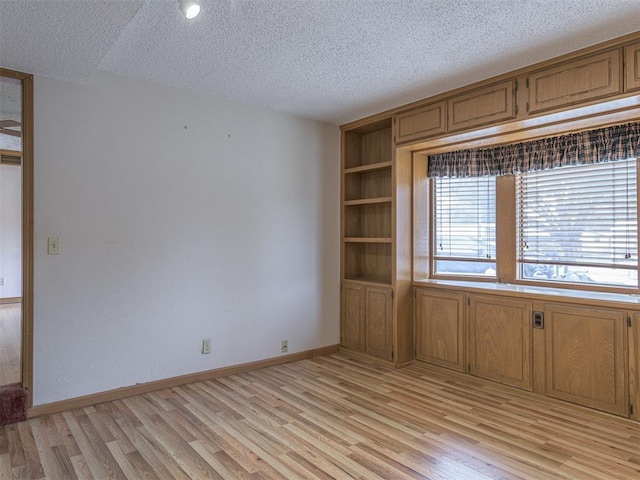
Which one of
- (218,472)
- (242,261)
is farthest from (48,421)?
(242,261)

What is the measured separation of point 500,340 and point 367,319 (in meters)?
1.37

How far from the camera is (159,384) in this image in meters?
3.42

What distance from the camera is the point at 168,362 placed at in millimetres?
3494

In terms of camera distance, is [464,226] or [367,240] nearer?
[464,226]

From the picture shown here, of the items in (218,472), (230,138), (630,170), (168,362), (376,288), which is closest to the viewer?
(218,472)

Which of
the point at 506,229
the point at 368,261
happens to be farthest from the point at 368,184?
the point at 506,229

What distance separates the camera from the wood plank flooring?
2.25 m

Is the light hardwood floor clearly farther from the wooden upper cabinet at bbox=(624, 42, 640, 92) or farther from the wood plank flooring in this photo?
the wooden upper cabinet at bbox=(624, 42, 640, 92)

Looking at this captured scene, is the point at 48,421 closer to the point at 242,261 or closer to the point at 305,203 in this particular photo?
the point at 242,261

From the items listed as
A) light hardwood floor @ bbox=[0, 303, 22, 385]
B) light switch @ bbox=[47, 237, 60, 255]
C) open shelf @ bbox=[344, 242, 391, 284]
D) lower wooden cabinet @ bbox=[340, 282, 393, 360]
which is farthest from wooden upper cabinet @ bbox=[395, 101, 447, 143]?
light hardwood floor @ bbox=[0, 303, 22, 385]

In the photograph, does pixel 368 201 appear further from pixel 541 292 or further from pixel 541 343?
pixel 541 343

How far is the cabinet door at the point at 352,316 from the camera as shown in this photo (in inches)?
176

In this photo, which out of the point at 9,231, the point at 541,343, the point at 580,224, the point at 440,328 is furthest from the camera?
the point at 9,231

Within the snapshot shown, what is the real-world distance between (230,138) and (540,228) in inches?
114
